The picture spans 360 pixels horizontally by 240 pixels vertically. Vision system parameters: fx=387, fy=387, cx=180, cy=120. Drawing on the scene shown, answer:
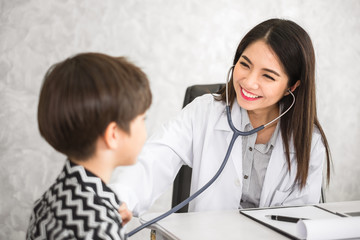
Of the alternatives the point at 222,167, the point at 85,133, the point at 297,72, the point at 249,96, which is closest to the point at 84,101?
the point at 85,133

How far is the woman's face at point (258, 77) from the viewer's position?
1205mm

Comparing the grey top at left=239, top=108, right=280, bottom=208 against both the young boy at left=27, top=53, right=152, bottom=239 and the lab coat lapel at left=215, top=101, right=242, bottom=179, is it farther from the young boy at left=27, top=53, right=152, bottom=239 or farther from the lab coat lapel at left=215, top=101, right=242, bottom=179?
the young boy at left=27, top=53, right=152, bottom=239

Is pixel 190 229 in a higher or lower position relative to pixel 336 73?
Answer: lower

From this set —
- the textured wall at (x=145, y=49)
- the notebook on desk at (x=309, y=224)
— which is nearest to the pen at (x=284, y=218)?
the notebook on desk at (x=309, y=224)

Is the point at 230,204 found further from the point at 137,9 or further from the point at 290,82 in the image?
the point at 137,9

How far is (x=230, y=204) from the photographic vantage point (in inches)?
49.2

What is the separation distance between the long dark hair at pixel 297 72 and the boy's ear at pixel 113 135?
70 cm

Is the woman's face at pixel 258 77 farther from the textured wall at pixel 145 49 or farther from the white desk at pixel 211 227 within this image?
the textured wall at pixel 145 49

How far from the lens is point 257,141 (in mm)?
1355

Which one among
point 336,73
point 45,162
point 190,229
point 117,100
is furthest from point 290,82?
point 336,73

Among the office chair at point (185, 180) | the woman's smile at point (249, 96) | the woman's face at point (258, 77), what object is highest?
the woman's face at point (258, 77)

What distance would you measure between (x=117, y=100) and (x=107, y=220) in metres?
0.20

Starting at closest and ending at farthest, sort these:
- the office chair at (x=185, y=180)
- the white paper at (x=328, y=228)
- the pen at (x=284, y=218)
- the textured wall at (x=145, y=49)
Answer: the white paper at (x=328, y=228) → the pen at (x=284, y=218) → the office chair at (x=185, y=180) → the textured wall at (x=145, y=49)

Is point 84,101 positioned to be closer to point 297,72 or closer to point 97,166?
point 97,166
